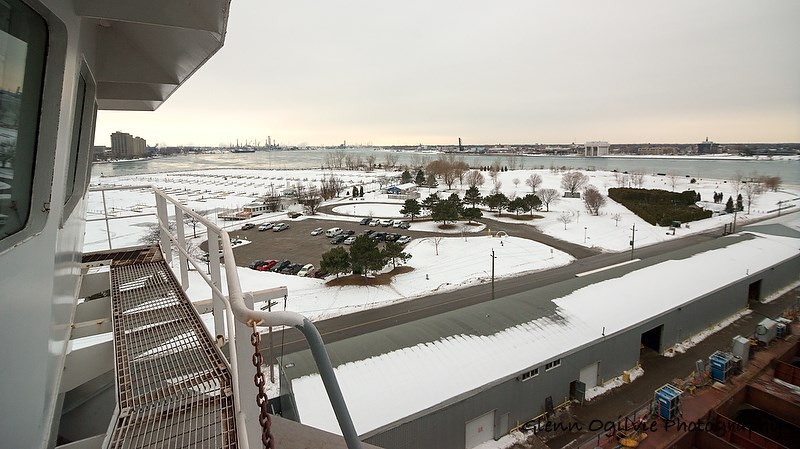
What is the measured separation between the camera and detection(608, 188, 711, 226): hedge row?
33.0 metres

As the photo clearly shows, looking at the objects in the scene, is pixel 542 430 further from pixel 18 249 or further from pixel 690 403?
pixel 18 249

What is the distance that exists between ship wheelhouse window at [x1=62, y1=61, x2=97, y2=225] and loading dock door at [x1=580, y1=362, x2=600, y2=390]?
10996 mm

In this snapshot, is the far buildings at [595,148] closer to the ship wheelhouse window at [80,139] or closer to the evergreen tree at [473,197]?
the evergreen tree at [473,197]

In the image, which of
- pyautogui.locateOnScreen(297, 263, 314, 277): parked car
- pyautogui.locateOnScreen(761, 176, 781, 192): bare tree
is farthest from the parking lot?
pyautogui.locateOnScreen(761, 176, 781, 192): bare tree

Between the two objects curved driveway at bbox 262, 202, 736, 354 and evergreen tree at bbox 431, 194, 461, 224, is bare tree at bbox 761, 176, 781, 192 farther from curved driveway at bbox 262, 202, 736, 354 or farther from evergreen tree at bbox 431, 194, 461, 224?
evergreen tree at bbox 431, 194, 461, 224

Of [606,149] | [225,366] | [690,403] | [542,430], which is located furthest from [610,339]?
[606,149]

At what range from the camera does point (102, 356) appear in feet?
8.45

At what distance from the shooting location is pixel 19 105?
139 centimetres

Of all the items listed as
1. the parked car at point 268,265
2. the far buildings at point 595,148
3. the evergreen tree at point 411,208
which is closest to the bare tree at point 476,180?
the evergreen tree at point 411,208

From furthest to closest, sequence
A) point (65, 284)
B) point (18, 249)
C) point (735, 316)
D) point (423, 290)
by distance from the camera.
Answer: point (423, 290) → point (735, 316) → point (65, 284) → point (18, 249)

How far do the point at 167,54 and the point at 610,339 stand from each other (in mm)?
11322

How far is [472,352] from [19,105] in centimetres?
887

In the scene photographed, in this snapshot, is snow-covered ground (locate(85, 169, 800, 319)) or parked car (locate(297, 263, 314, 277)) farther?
parked car (locate(297, 263, 314, 277))

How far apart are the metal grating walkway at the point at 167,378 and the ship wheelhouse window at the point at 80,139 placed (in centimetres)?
83
